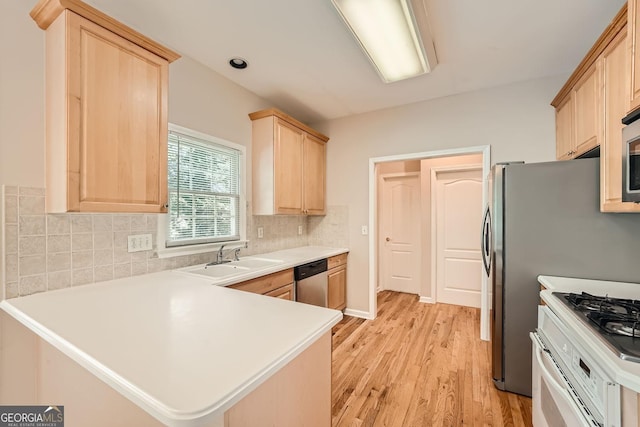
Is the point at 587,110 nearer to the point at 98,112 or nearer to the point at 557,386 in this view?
the point at 557,386

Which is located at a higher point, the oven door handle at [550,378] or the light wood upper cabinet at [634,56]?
the light wood upper cabinet at [634,56]

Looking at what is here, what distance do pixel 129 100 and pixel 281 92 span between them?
167cm

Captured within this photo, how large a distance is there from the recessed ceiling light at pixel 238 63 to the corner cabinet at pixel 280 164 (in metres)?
0.48

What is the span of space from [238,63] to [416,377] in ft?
10.1

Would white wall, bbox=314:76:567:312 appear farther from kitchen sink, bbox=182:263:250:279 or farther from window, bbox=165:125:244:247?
kitchen sink, bbox=182:263:250:279

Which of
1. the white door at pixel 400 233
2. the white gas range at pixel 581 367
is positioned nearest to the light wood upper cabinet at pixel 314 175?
the white door at pixel 400 233

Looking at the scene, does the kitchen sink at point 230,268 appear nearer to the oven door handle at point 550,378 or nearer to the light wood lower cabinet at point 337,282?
the light wood lower cabinet at point 337,282

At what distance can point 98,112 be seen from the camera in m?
1.47

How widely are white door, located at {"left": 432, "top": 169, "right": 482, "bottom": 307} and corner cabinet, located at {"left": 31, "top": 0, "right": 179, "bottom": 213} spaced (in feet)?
12.3

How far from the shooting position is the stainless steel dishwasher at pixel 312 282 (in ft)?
8.77

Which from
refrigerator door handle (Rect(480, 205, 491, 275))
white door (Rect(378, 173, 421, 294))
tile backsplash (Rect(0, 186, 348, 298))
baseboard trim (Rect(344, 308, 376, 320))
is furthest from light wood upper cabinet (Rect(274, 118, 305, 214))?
white door (Rect(378, 173, 421, 294))

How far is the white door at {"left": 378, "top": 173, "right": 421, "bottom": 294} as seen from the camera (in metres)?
4.57

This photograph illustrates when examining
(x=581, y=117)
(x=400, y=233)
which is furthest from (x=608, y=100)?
(x=400, y=233)

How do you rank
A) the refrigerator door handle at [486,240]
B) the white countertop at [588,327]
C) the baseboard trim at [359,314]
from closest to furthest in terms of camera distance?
the white countertop at [588,327], the refrigerator door handle at [486,240], the baseboard trim at [359,314]
